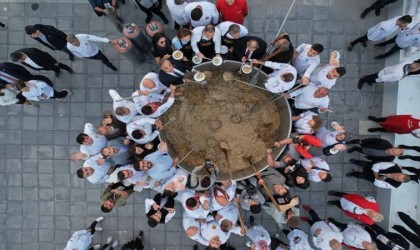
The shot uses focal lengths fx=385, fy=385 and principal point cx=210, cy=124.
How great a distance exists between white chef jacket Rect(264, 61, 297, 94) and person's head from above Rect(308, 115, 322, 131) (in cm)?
62

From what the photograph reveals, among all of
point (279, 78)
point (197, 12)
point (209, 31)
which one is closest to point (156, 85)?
point (209, 31)

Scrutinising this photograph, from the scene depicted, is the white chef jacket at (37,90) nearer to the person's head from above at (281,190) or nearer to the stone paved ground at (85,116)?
the stone paved ground at (85,116)

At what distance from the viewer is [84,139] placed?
5816 millimetres

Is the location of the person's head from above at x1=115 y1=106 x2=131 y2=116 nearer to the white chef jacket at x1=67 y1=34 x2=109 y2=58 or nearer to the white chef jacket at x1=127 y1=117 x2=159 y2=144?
the white chef jacket at x1=127 y1=117 x2=159 y2=144

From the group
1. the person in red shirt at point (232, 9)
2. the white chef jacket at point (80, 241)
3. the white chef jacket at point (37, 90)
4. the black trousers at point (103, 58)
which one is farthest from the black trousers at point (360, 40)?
the white chef jacket at point (80, 241)

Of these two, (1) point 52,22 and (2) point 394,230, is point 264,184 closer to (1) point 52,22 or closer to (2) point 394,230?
(2) point 394,230

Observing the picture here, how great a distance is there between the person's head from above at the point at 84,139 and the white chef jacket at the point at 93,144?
13 centimetres

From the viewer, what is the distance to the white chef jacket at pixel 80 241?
6.84 metres

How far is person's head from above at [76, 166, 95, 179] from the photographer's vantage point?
581 centimetres

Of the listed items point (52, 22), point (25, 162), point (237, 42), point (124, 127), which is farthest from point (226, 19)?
point (25, 162)

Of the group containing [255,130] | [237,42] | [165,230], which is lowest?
[165,230]

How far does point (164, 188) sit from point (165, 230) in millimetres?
1968

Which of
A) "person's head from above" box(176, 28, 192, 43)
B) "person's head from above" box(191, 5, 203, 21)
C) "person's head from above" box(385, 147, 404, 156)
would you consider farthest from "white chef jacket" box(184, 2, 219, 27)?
"person's head from above" box(385, 147, 404, 156)

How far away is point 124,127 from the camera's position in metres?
6.28
